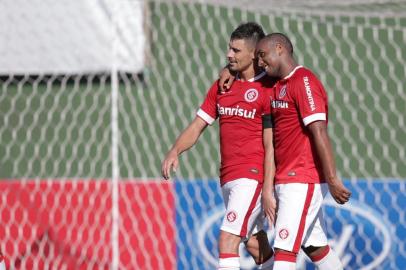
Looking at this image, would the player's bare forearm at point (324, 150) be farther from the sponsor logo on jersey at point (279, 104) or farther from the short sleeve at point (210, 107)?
the short sleeve at point (210, 107)

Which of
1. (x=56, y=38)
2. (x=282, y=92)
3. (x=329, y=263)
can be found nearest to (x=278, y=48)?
(x=282, y=92)

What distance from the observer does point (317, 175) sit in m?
4.43

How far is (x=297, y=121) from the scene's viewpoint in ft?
14.5

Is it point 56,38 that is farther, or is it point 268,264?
point 56,38

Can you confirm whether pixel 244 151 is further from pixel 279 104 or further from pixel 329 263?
pixel 329 263

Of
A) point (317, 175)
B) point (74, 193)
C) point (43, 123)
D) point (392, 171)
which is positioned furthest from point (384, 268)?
point (43, 123)

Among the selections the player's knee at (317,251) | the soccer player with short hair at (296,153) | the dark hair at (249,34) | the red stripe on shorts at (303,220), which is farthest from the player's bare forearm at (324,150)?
the dark hair at (249,34)

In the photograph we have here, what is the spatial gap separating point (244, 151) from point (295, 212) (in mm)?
498

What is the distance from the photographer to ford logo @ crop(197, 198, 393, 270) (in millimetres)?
5691

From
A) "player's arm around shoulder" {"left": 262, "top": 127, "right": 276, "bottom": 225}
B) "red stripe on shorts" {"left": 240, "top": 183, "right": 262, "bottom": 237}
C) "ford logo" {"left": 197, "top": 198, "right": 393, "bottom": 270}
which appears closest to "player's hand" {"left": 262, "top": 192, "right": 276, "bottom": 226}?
"player's arm around shoulder" {"left": 262, "top": 127, "right": 276, "bottom": 225}

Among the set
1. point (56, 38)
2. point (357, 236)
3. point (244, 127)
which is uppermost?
point (56, 38)

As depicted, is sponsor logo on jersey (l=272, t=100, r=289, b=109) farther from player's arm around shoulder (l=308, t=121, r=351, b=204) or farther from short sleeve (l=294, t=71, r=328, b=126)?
player's arm around shoulder (l=308, t=121, r=351, b=204)

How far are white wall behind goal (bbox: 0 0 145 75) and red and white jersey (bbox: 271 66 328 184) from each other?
2.81 metres

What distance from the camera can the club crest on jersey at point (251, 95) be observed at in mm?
4633
